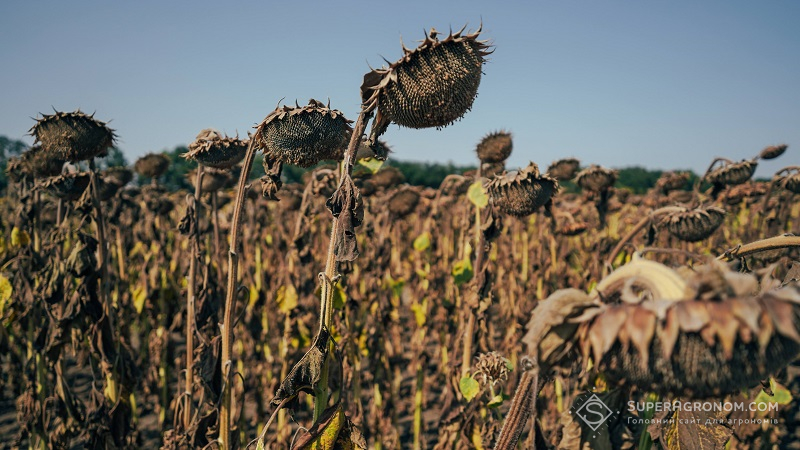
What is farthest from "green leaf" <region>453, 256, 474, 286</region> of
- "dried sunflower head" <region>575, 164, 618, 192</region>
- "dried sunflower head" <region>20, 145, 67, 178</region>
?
"dried sunflower head" <region>20, 145, 67, 178</region>

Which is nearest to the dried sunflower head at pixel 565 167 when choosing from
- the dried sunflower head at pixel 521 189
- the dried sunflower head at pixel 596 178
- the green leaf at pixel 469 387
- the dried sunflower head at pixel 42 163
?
the dried sunflower head at pixel 596 178

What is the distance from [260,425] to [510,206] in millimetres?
3710

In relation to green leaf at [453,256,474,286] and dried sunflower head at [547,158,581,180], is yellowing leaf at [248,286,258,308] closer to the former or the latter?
green leaf at [453,256,474,286]

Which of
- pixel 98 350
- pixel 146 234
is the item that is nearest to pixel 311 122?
pixel 98 350

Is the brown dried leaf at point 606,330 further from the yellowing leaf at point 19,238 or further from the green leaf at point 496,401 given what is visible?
the yellowing leaf at point 19,238

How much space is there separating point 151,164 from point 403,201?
2689mm

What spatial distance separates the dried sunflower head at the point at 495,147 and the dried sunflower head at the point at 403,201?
137cm

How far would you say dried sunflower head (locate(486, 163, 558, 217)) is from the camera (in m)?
Result: 3.03

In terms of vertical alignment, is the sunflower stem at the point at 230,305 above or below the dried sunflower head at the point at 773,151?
below

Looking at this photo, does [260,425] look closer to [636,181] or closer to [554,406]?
[554,406]

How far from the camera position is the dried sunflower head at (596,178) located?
5.01m

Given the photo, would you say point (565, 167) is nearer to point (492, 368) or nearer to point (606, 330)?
point (492, 368)

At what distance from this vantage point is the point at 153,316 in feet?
19.3

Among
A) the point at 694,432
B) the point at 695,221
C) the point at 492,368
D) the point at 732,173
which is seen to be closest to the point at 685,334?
the point at 694,432
